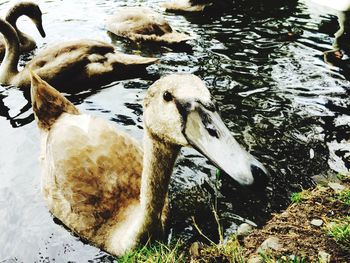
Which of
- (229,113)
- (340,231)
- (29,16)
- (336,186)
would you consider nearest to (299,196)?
(336,186)

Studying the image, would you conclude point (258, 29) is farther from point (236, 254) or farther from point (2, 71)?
point (236, 254)

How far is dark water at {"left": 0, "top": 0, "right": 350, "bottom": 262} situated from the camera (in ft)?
14.3

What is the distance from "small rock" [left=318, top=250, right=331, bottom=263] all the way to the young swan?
1.00 metres

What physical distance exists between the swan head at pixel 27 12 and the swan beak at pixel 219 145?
708 centimetres

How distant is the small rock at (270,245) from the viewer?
3372 millimetres

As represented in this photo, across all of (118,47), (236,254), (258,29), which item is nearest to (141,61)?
(118,47)

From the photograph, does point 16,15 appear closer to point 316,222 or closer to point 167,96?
point 167,96

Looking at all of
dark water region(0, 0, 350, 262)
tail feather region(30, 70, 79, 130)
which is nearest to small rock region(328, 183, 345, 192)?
dark water region(0, 0, 350, 262)

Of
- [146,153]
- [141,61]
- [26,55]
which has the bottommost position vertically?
[26,55]

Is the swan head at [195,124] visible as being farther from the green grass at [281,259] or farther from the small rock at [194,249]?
the small rock at [194,249]

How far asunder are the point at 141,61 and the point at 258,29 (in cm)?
310

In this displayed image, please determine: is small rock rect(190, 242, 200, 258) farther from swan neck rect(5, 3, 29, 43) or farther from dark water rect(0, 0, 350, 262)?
swan neck rect(5, 3, 29, 43)

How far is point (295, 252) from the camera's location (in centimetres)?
327

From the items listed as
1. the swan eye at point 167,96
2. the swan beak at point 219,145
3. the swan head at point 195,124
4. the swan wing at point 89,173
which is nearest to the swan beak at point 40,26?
the swan wing at point 89,173
